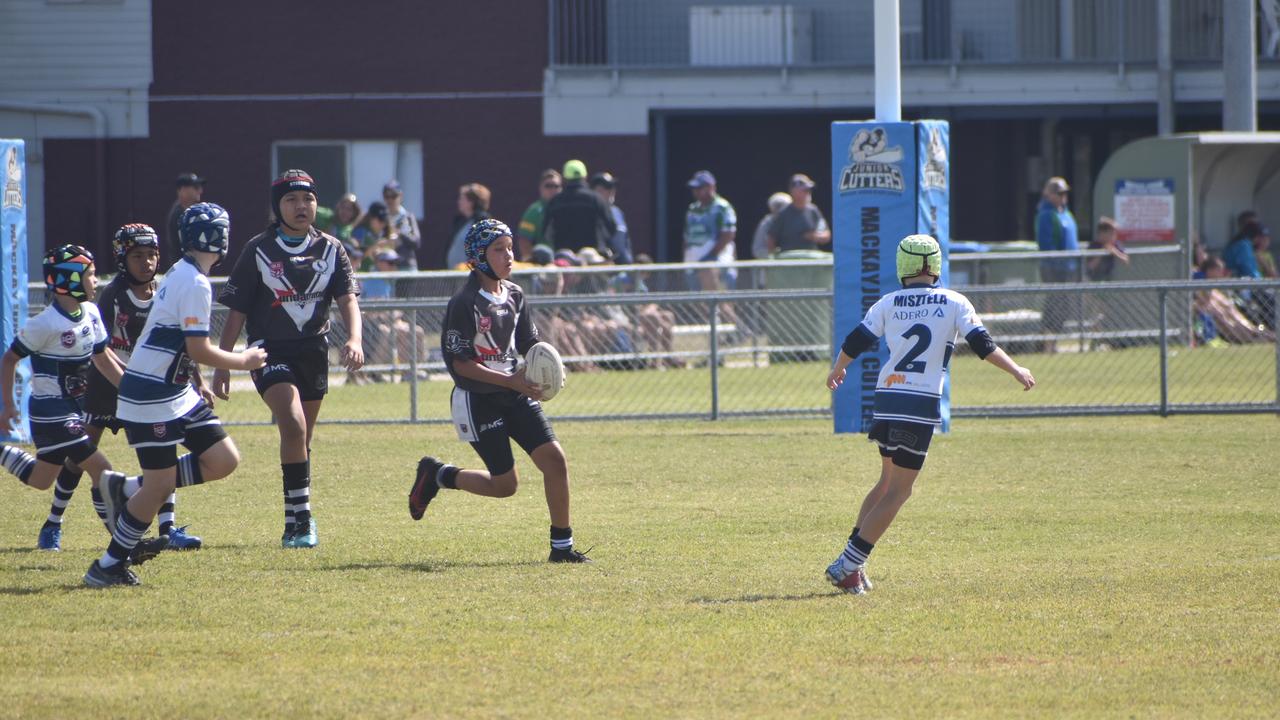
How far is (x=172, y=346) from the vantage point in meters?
8.02

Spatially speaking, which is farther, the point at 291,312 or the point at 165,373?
the point at 291,312

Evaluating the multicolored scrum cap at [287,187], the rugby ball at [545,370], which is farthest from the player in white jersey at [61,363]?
the rugby ball at [545,370]

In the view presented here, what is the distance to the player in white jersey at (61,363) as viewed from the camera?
8922mm

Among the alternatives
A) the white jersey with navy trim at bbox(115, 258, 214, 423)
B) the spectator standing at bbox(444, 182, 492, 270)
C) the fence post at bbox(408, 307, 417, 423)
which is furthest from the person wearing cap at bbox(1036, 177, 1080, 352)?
the white jersey with navy trim at bbox(115, 258, 214, 423)

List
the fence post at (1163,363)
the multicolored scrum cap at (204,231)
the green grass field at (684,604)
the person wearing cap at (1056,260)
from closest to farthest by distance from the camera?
the green grass field at (684,604) < the multicolored scrum cap at (204,231) < the fence post at (1163,363) < the person wearing cap at (1056,260)

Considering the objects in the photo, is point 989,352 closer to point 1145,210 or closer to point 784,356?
point 784,356

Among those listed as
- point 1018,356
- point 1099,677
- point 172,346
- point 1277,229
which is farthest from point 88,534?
point 1277,229

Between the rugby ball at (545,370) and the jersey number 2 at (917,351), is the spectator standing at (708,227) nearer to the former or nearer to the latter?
the rugby ball at (545,370)

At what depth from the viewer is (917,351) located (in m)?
8.16

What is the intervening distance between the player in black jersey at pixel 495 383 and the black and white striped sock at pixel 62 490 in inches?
87.8

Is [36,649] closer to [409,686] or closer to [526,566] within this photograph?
[409,686]

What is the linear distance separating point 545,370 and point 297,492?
62.6 inches

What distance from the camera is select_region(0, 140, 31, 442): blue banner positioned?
46.4 feet

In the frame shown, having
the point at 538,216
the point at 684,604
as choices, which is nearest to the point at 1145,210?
the point at 538,216
